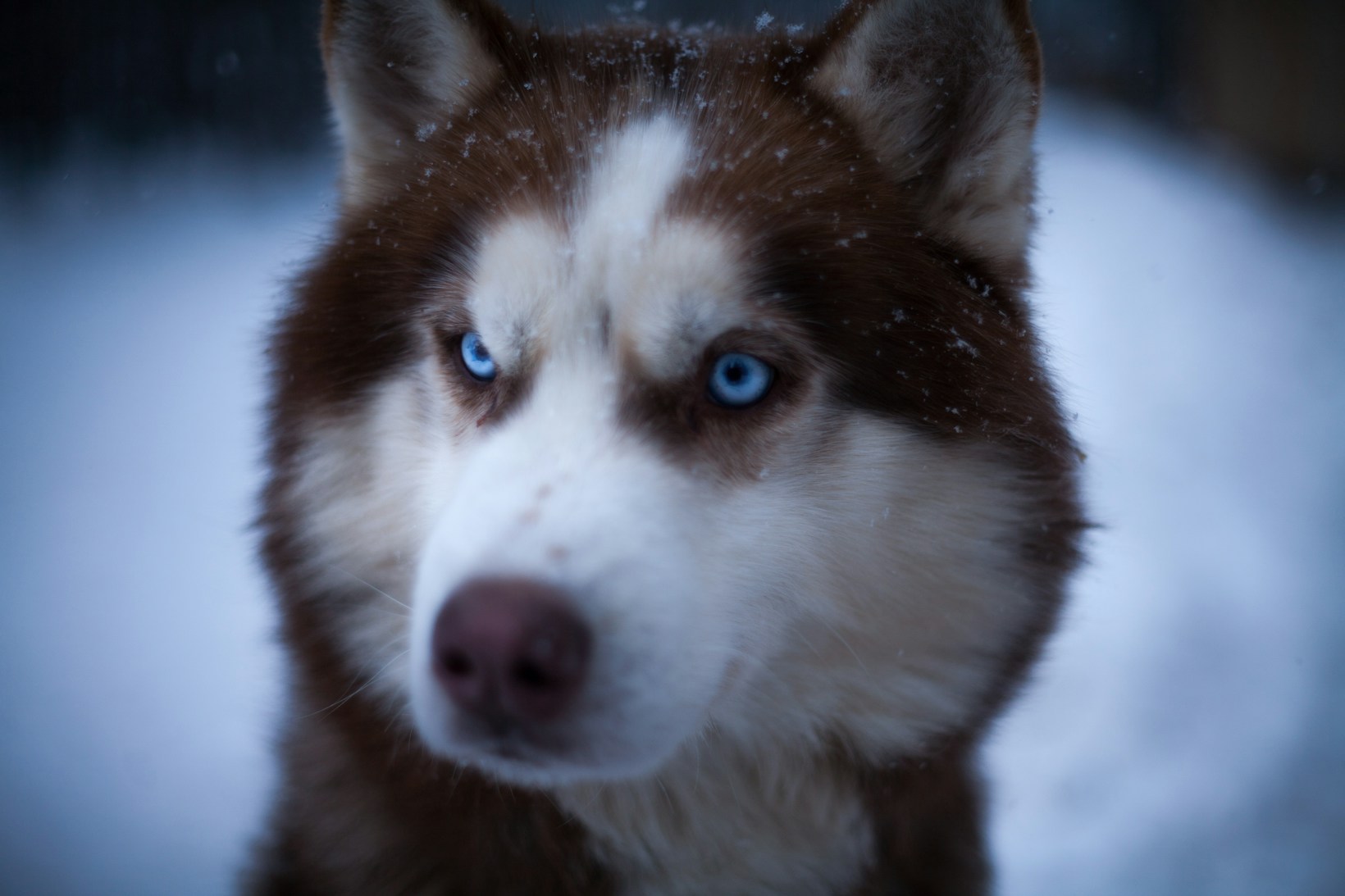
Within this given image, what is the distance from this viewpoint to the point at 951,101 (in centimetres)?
115

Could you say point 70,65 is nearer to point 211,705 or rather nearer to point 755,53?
point 211,705

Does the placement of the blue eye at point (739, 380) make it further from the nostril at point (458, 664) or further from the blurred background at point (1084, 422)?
→ the blurred background at point (1084, 422)

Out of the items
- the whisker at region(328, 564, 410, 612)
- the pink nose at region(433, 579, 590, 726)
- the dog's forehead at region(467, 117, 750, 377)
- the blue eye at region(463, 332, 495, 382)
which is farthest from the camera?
the whisker at region(328, 564, 410, 612)

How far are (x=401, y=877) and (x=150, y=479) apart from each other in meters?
1.40

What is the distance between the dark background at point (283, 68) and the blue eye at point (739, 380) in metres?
1.32

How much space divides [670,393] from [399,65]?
30.0 inches

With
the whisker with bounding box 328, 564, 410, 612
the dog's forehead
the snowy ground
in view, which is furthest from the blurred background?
the dog's forehead

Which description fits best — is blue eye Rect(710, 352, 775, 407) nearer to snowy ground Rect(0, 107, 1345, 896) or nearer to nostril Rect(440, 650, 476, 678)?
nostril Rect(440, 650, 476, 678)

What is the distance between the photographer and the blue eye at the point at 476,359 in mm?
1131

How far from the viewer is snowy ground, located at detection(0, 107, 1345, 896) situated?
179 centimetres

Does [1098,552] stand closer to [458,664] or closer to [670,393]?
[670,393]

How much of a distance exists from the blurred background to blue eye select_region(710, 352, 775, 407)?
0.81 m

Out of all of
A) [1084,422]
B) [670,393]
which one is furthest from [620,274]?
[1084,422]

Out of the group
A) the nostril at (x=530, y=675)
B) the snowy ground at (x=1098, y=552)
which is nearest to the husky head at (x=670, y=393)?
the nostril at (x=530, y=675)
